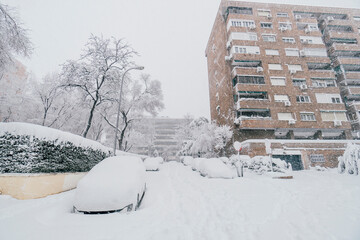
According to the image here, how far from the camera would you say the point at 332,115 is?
80.7ft

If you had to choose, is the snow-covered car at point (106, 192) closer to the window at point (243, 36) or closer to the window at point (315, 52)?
the window at point (243, 36)

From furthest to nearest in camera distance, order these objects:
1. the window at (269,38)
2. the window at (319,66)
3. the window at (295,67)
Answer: the window at (269,38) → the window at (319,66) → the window at (295,67)

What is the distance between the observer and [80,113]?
21031 millimetres

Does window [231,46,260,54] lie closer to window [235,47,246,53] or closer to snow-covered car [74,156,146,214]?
window [235,47,246,53]

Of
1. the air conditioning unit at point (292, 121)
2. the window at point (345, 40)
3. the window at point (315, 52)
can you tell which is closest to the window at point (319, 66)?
the window at point (315, 52)

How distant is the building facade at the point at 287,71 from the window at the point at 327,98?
0.47 ft

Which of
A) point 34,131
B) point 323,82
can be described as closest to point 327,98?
point 323,82

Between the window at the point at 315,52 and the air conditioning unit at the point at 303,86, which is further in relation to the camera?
the window at the point at 315,52

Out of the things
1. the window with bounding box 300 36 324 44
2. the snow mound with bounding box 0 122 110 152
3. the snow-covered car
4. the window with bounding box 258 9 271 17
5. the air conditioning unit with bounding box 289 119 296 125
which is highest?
the window with bounding box 258 9 271 17

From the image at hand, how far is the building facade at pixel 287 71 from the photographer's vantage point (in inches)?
940

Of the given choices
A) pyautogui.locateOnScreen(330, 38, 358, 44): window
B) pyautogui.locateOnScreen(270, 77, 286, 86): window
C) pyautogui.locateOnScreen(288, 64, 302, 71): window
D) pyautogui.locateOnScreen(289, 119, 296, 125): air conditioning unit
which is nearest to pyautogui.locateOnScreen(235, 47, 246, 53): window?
pyautogui.locateOnScreen(270, 77, 286, 86): window

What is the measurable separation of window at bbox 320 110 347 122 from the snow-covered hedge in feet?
104

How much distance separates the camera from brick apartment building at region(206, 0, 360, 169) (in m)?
23.9

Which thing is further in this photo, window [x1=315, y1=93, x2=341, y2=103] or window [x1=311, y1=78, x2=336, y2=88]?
window [x1=311, y1=78, x2=336, y2=88]
